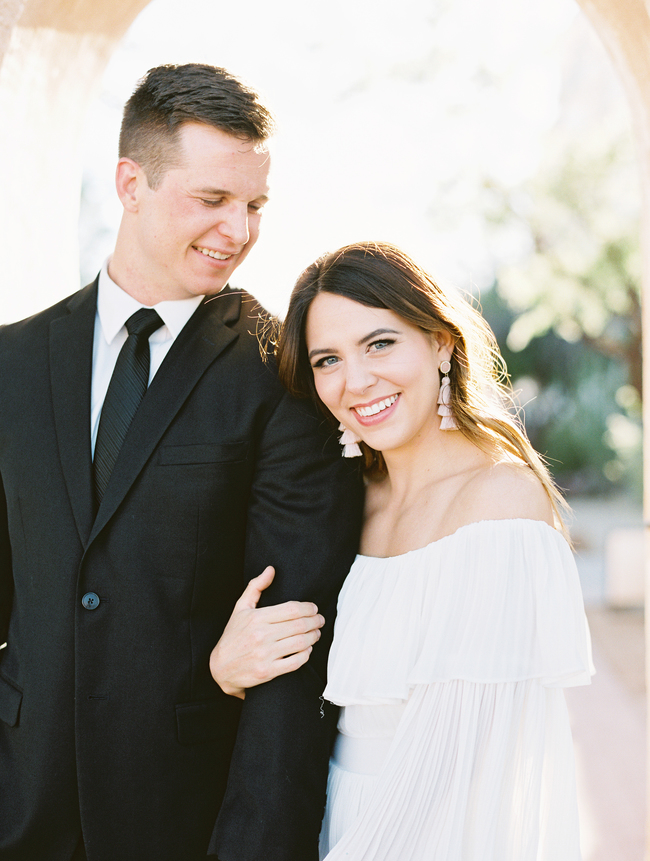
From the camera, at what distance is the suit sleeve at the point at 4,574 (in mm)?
2127

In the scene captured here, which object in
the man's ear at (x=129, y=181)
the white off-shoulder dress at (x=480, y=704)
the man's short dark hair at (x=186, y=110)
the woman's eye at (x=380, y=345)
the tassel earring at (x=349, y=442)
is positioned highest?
the man's short dark hair at (x=186, y=110)

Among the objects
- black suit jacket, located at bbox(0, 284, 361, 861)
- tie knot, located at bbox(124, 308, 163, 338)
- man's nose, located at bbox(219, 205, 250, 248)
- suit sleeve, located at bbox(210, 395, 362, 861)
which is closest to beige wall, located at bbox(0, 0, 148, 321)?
tie knot, located at bbox(124, 308, 163, 338)

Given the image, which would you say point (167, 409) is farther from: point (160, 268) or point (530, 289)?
point (530, 289)

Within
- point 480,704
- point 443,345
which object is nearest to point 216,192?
point 443,345

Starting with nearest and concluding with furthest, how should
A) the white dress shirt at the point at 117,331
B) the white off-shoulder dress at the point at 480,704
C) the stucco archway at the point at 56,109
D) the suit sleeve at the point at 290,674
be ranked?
1. the white off-shoulder dress at the point at 480,704
2. the suit sleeve at the point at 290,674
3. the white dress shirt at the point at 117,331
4. the stucco archway at the point at 56,109

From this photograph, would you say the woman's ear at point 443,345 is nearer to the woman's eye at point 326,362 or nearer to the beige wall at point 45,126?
the woman's eye at point 326,362

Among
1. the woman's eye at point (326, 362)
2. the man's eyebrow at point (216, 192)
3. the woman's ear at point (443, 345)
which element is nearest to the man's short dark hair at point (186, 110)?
the man's eyebrow at point (216, 192)

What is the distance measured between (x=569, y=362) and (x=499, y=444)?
2161 centimetres

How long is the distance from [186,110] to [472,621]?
1507 mm

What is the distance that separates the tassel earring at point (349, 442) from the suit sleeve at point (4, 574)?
97 centimetres

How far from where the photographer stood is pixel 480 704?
1726mm

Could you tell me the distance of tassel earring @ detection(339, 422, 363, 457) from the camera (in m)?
2.14

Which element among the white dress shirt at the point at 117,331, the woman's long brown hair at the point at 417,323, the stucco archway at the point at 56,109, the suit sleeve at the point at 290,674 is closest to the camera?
the suit sleeve at the point at 290,674

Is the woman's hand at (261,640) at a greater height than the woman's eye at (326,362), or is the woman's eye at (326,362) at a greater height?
the woman's eye at (326,362)
